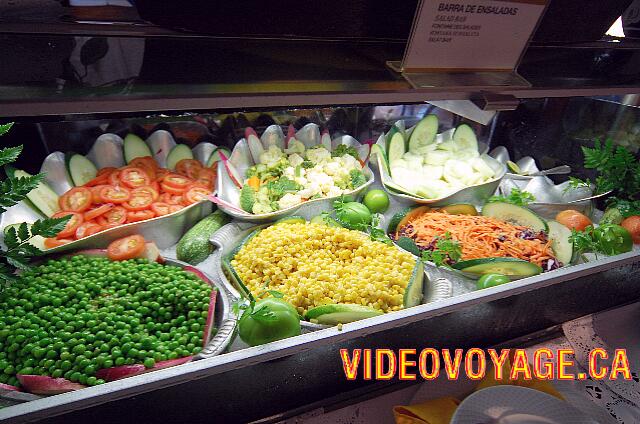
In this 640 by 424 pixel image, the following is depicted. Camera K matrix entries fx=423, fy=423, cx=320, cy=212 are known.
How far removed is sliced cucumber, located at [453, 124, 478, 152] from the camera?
2656 mm

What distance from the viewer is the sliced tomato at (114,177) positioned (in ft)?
6.93

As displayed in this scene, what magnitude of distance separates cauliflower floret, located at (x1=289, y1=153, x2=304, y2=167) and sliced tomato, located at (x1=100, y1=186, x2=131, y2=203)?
0.86m

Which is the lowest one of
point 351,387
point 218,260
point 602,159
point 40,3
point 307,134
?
point 351,387

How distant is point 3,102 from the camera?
2.58 ft

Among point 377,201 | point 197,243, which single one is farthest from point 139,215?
point 377,201

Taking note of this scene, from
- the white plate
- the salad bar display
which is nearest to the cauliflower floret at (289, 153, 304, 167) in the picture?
the salad bar display

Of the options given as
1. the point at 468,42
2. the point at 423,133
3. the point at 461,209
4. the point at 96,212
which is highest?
the point at 468,42

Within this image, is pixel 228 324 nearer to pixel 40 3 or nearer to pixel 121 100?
pixel 121 100

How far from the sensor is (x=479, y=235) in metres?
2.07

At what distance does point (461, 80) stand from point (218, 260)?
1.25 metres

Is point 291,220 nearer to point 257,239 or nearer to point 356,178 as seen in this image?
point 257,239

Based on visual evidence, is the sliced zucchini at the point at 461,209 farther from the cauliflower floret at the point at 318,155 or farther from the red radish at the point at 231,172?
the red radish at the point at 231,172

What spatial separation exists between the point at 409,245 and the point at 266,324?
2.91 ft

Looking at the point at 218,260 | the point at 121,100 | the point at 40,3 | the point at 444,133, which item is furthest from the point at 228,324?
the point at 444,133
